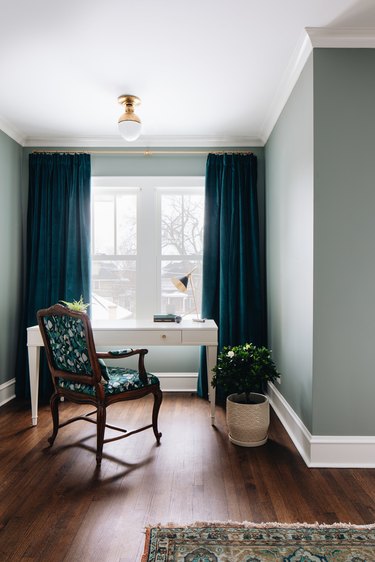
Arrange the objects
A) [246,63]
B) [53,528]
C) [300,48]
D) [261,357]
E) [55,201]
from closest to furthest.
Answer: [53,528] → [300,48] → [246,63] → [261,357] → [55,201]

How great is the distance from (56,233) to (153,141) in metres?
1.38

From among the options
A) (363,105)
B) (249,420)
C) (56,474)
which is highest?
(363,105)

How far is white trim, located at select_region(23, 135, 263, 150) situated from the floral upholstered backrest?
87.4 inches

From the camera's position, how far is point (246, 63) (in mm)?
2844

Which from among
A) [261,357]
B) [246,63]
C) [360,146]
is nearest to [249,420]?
[261,357]

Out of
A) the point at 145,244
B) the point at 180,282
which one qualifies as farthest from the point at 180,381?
the point at 145,244

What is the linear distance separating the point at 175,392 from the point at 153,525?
7.60ft

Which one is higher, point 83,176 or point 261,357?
point 83,176

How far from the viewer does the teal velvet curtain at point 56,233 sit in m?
4.16

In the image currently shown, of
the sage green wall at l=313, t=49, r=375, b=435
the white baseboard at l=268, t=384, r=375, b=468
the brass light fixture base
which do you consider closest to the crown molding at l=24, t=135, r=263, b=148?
the brass light fixture base

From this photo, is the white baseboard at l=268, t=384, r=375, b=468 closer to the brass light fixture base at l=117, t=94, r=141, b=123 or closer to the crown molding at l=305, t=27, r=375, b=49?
the crown molding at l=305, t=27, r=375, b=49

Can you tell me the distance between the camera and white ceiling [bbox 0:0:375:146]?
2279 millimetres

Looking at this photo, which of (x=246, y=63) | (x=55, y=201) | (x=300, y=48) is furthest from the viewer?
(x=55, y=201)

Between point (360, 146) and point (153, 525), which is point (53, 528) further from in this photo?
point (360, 146)
